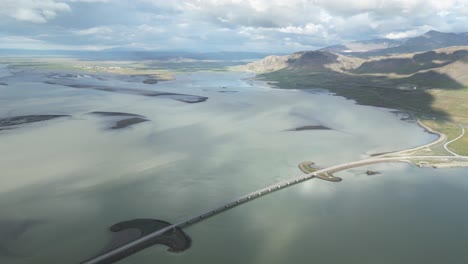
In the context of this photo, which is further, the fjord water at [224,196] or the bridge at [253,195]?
the fjord water at [224,196]

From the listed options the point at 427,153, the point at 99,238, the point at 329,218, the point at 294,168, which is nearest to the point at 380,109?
the point at 427,153

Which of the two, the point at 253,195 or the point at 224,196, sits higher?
the point at 253,195

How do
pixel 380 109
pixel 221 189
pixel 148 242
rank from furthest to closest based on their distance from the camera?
1. pixel 380 109
2. pixel 221 189
3. pixel 148 242

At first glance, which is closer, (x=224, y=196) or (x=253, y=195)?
(x=224, y=196)

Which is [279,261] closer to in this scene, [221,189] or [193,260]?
[193,260]

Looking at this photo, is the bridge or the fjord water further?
the fjord water
